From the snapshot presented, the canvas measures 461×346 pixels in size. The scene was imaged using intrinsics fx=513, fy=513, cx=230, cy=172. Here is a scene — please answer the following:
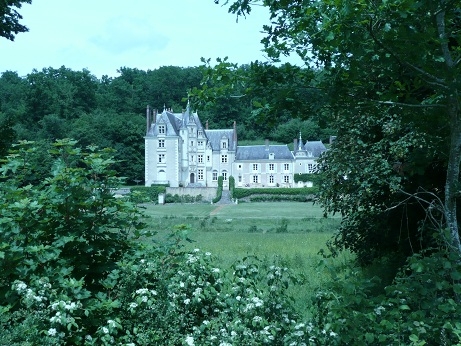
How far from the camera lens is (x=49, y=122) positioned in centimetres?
6719

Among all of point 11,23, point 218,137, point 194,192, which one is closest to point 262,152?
point 218,137

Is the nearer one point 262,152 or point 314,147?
point 262,152

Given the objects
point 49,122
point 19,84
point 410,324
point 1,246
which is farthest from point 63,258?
point 19,84

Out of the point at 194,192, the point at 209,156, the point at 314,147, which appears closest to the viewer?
the point at 194,192

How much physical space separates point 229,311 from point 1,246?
82.8 inches

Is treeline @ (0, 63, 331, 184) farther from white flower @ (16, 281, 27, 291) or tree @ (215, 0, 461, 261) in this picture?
white flower @ (16, 281, 27, 291)

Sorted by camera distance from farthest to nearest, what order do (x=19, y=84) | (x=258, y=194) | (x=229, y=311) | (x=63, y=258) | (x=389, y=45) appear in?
(x=19, y=84), (x=258, y=194), (x=63, y=258), (x=229, y=311), (x=389, y=45)

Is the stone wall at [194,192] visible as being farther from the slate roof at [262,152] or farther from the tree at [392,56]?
the tree at [392,56]

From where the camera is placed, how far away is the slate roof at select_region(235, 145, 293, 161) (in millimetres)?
80875

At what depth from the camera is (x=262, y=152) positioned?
81.6 m

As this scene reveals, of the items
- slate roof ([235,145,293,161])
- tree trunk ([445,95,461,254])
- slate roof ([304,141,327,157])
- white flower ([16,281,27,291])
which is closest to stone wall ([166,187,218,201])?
slate roof ([235,145,293,161])

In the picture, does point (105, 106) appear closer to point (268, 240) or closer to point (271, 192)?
point (271, 192)

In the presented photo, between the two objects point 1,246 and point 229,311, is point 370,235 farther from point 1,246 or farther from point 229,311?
point 1,246

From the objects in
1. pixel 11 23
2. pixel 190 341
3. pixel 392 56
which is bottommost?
pixel 190 341
